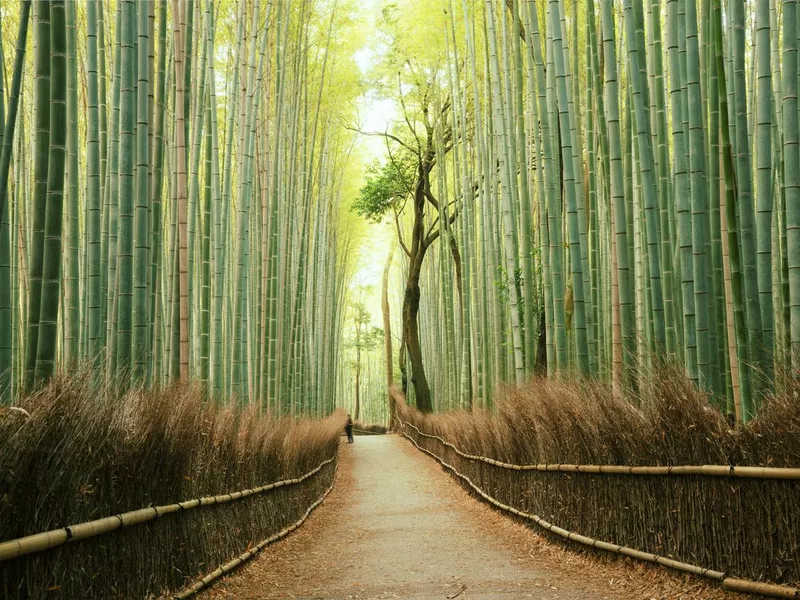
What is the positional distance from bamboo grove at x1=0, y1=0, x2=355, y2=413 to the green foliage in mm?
2624

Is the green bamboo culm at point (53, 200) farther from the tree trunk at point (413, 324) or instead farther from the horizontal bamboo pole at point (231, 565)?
the tree trunk at point (413, 324)

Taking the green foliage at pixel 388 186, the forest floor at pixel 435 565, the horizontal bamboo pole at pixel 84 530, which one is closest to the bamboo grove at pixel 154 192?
the horizontal bamboo pole at pixel 84 530

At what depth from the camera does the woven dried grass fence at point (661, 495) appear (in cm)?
274

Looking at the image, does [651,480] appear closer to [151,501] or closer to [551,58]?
[151,501]

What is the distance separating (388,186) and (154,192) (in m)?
10.3

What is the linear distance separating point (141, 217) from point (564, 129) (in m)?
2.83

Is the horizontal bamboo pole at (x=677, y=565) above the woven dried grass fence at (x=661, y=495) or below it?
below

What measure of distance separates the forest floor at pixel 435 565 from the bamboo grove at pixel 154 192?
4.02ft

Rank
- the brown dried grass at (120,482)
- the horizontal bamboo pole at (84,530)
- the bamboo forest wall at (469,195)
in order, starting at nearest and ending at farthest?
the horizontal bamboo pole at (84,530) → the brown dried grass at (120,482) → the bamboo forest wall at (469,195)

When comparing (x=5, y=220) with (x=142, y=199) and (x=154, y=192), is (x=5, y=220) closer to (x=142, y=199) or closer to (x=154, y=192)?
(x=142, y=199)

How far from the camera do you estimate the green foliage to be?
14711 mm

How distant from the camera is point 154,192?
4.57 meters

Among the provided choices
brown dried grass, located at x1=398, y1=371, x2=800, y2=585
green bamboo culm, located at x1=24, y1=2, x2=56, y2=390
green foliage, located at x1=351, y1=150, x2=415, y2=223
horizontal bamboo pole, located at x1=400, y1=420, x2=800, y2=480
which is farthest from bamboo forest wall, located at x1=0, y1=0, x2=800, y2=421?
green foliage, located at x1=351, y1=150, x2=415, y2=223

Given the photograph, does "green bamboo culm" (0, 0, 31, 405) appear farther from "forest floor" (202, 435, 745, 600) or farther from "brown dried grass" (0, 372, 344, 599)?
"forest floor" (202, 435, 745, 600)
